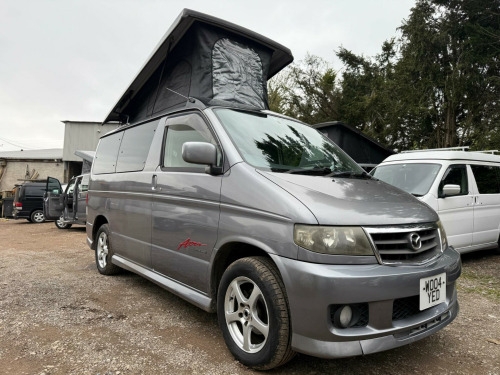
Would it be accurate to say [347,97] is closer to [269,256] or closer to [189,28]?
[189,28]

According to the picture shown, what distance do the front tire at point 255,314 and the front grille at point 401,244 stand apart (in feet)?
2.12

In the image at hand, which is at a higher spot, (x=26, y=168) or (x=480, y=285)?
(x=26, y=168)

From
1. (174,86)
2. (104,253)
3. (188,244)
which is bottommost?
(104,253)

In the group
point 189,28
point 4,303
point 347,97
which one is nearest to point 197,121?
point 189,28

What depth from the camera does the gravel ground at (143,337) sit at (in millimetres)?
2471

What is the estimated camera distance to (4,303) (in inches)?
147

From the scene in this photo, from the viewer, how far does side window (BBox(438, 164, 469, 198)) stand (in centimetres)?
542

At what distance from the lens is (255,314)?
238 centimetres

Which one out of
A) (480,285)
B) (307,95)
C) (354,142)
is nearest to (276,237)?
(480,285)

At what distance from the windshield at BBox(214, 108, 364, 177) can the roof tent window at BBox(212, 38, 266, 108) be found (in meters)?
1.18

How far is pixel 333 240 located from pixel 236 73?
3.08 m

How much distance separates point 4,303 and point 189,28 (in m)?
3.67

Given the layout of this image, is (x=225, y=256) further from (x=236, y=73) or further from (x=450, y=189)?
(x=450, y=189)

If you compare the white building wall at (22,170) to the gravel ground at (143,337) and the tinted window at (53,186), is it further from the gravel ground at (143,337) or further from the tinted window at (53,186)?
the gravel ground at (143,337)
